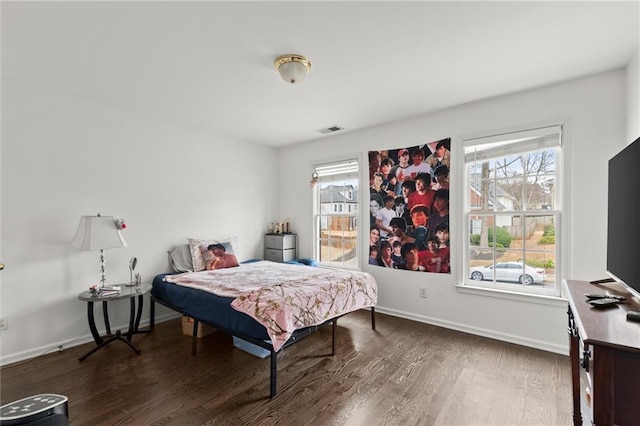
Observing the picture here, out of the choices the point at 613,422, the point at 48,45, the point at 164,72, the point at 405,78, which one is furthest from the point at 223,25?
the point at 613,422

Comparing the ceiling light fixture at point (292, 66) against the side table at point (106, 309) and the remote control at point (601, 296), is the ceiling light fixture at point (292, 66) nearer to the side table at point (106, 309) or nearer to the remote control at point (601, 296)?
the remote control at point (601, 296)

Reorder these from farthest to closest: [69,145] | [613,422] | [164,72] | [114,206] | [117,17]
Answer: [114,206]
[69,145]
[164,72]
[117,17]
[613,422]

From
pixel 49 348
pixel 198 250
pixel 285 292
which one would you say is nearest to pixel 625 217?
pixel 285 292

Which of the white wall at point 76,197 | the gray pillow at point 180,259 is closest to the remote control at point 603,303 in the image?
the gray pillow at point 180,259

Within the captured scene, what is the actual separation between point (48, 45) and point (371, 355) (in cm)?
360

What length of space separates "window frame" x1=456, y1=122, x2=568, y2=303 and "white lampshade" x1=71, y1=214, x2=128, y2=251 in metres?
3.71

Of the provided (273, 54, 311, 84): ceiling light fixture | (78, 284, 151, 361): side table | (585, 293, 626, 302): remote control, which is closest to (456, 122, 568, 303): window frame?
(585, 293, 626, 302): remote control

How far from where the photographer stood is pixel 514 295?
3000 millimetres

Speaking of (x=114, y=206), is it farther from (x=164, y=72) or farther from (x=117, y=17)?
(x=117, y=17)

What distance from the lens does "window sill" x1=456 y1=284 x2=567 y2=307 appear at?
2797 millimetres

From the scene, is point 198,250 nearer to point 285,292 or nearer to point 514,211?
point 285,292

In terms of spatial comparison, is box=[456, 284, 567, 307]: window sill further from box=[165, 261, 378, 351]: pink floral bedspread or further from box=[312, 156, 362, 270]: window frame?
box=[312, 156, 362, 270]: window frame

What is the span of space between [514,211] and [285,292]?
2.50m

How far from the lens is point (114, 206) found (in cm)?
335
